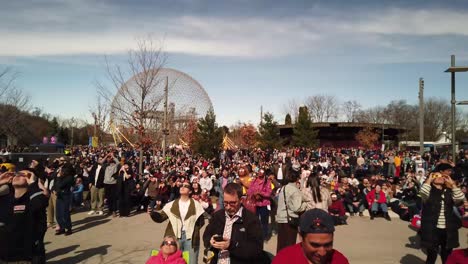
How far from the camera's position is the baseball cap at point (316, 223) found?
2.38m

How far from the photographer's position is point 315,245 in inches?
93.9

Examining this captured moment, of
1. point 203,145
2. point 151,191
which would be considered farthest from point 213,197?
point 203,145

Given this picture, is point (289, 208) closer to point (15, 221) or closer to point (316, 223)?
point (15, 221)

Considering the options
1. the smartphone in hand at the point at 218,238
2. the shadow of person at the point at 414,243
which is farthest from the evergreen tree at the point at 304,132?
the smartphone in hand at the point at 218,238

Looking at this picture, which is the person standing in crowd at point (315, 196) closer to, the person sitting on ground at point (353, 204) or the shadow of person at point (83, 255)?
the shadow of person at point (83, 255)

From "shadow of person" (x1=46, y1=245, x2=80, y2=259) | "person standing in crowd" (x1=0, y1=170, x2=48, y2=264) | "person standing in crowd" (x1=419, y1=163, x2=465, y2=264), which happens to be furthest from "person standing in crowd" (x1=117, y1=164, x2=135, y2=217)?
"person standing in crowd" (x1=419, y1=163, x2=465, y2=264)

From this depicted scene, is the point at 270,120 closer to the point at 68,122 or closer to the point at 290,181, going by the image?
the point at 290,181

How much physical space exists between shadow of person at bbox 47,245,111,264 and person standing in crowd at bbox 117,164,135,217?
370 centimetres

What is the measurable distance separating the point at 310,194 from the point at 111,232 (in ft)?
19.6

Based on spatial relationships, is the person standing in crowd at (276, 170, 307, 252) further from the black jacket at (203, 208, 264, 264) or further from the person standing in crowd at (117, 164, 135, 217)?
the person standing in crowd at (117, 164, 135, 217)

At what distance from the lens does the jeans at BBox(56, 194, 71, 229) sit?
380 inches

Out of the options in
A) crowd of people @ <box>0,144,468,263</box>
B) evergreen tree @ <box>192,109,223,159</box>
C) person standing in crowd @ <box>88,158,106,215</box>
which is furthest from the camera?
evergreen tree @ <box>192,109,223,159</box>

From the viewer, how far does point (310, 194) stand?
23.0 ft

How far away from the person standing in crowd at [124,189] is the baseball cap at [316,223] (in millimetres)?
10684
